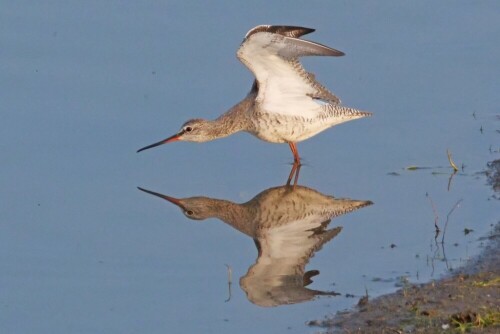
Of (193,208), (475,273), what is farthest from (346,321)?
(193,208)

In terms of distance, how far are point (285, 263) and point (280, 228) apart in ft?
3.02

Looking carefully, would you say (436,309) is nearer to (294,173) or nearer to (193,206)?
(193,206)

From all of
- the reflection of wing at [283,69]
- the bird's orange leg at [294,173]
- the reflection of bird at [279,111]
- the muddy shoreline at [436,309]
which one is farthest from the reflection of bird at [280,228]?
the reflection of wing at [283,69]

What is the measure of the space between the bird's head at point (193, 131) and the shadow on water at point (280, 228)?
4.05 feet

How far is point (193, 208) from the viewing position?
34.7ft

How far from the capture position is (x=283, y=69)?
1184 cm

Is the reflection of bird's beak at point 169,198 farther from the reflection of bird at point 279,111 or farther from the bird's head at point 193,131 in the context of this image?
the bird's head at point 193,131

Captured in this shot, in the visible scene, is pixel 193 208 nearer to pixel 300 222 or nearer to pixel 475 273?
pixel 300 222

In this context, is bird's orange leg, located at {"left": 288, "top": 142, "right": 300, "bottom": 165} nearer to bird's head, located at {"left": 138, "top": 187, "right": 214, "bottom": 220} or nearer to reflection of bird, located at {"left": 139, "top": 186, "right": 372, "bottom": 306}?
reflection of bird, located at {"left": 139, "top": 186, "right": 372, "bottom": 306}

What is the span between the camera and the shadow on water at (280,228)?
874 centimetres

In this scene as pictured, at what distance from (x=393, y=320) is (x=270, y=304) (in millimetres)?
1091

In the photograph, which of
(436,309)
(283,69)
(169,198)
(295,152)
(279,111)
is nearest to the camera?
(436,309)

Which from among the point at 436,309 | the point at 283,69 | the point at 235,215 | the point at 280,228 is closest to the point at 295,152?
the point at 283,69

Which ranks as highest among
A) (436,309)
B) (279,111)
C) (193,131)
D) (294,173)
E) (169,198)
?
(436,309)
